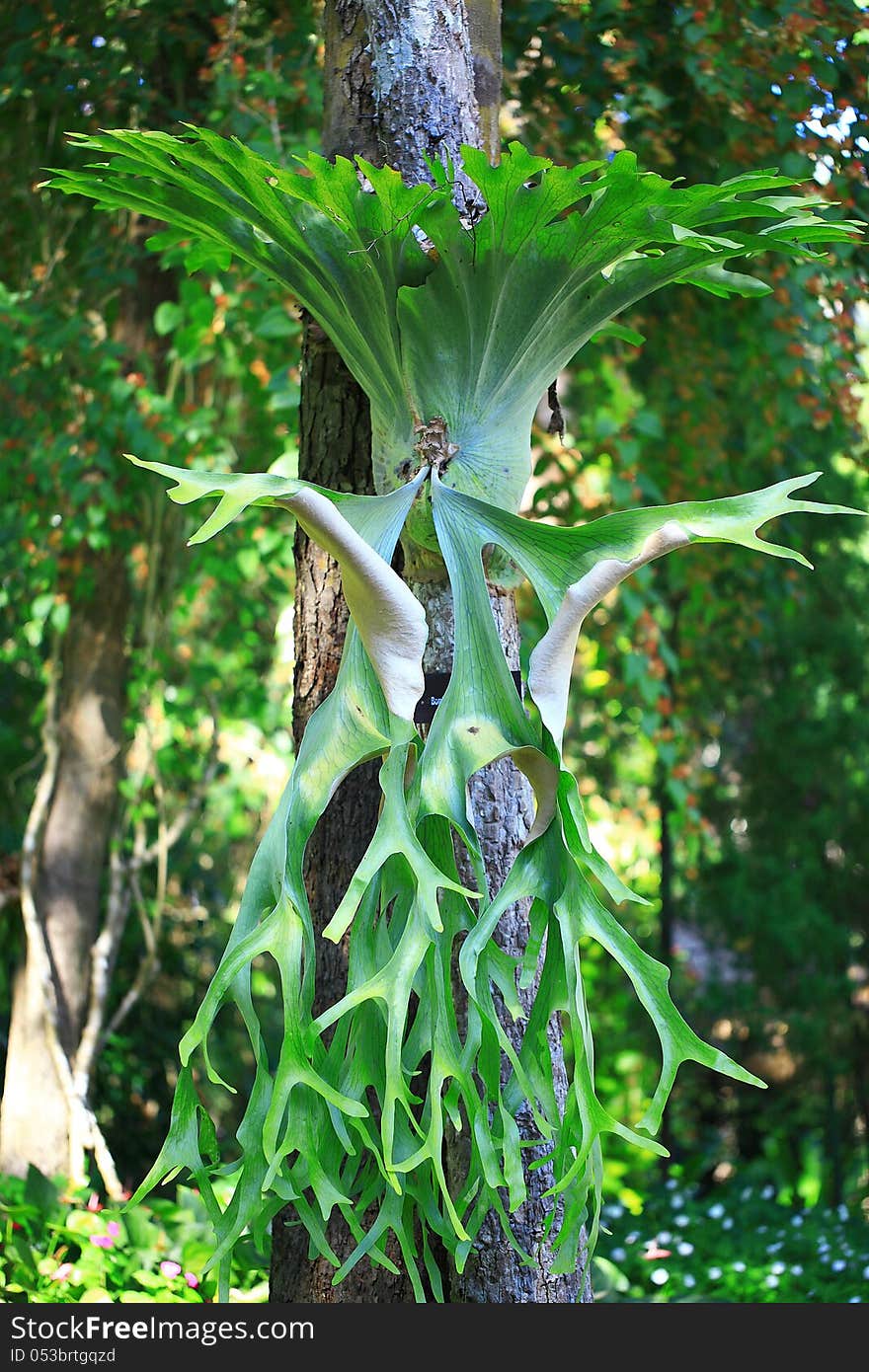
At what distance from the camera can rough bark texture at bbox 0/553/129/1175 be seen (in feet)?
9.46

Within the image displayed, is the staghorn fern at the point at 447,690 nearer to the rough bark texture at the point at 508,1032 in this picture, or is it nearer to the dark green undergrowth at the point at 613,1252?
the rough bark texture at the point at 508,1032

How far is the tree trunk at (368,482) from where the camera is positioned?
1.14m

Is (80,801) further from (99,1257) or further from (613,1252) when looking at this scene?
(613,1252)

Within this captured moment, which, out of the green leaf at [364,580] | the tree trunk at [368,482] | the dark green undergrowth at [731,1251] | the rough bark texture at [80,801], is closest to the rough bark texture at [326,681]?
the tree trunk at [368,482]

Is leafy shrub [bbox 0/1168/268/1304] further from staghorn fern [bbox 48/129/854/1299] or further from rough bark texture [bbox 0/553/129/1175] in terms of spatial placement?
staghorn fern [bbox 48/129/854/1299]

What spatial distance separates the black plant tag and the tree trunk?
0.04 metres

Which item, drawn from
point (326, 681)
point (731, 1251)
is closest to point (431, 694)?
point (326, 681)

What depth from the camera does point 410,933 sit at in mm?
918

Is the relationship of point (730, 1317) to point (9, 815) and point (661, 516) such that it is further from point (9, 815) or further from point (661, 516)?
point (9, 815)

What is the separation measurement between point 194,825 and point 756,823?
173 centimetres

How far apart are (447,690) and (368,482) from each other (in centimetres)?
35
